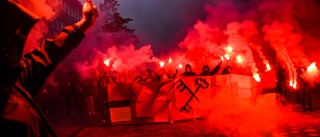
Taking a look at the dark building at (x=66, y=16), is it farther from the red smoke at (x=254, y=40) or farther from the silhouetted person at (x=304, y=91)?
the silhouetted person at (x=304, y=91)

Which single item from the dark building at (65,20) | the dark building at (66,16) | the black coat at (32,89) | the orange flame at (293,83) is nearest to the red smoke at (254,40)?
the orange flame at (293,83)

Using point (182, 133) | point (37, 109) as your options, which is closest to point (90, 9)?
point (37, 109)

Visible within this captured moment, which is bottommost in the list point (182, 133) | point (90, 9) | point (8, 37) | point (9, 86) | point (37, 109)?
point (182, 133)

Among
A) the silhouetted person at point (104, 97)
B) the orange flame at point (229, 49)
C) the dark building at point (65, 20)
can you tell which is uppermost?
the dark building at point (65, 20)

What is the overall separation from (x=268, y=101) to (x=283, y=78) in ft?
17.7

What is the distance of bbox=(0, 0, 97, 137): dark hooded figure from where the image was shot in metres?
1.42

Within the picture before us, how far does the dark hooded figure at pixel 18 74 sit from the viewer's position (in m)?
1.42

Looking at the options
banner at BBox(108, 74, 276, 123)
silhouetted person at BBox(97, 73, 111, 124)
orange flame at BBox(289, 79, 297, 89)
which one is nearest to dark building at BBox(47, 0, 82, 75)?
silhouetted person at BBox(97, 73, 111, 124)

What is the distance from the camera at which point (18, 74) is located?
1.46 m

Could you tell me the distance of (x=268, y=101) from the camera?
13.2 meters

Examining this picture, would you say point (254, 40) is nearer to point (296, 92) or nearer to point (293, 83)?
point (293, 83)

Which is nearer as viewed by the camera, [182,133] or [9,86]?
[9,86]

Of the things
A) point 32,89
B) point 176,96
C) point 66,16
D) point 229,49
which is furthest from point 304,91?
point 66,16

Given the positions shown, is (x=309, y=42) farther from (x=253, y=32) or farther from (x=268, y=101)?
(x=268, y=101)
